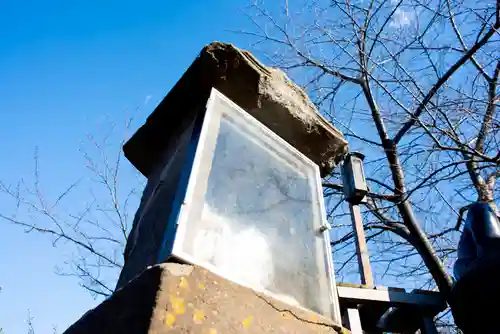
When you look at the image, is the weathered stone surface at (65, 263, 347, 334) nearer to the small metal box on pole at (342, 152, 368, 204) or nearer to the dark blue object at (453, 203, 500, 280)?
the dark blue object at (453, 203, 500, 280)

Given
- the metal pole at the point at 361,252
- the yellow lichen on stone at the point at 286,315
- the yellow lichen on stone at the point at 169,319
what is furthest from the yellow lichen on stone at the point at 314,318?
the metal pole at the point at 361,252

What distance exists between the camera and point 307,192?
2.14m

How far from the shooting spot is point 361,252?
3.01 meters

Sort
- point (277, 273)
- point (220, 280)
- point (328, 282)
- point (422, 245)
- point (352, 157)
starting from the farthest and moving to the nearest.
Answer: point (422, 245) → point (352, 157) → point (328, 282) → point (277, 273) → point (220, 280)

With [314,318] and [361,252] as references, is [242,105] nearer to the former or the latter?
[314,318]

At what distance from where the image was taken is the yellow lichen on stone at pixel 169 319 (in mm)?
1100

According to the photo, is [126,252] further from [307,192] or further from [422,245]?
[422,245]

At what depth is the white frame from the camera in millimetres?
1396

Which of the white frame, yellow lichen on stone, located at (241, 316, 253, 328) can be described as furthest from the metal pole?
yellow lichen on stone, located at (241, 316, 253, 328)

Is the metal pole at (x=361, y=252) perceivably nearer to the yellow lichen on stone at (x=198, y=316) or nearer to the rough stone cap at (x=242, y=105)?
the rough stone cap at (x=242, y=105)

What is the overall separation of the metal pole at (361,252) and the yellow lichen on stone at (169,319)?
2013 mm

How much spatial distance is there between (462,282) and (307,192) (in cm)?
89

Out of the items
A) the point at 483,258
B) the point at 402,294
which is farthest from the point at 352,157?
the point at 483,258

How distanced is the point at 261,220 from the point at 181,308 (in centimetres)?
70
